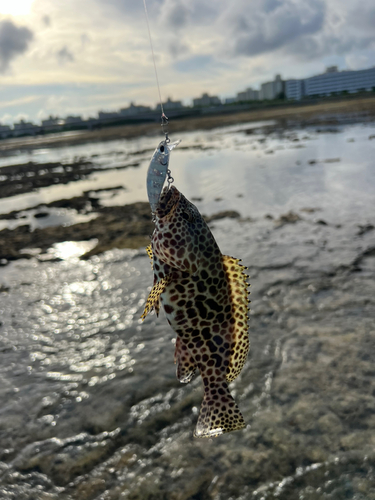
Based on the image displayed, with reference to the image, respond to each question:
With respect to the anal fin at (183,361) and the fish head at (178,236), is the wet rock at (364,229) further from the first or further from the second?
the fish head at (178,236)

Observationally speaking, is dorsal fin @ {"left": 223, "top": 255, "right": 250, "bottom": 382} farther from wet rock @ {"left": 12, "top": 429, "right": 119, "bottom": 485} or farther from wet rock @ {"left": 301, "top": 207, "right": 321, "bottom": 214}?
wet rock @ {"left": 301, "top": 207, "right": 321, "bottom": 214}

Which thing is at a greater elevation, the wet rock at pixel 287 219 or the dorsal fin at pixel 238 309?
the dorsal fin at pixel 238 309

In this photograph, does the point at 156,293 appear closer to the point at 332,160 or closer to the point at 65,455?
the point at 65,455

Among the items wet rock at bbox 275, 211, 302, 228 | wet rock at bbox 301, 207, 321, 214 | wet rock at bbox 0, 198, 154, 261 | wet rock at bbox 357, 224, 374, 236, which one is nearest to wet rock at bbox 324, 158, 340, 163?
wet rock at bbox 301, 207, 321, 214

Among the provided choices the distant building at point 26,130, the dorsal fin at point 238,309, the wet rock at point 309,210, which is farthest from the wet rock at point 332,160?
the distant building at point 26,130

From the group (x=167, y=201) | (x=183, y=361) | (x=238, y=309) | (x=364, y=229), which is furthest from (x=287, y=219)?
(x=167, y=201)
